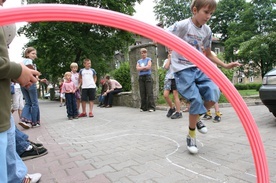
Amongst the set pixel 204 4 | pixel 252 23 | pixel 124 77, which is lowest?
→ pixel 124 77

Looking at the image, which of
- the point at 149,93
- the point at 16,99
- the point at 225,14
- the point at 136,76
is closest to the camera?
the point at 16,99

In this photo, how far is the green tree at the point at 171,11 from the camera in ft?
139

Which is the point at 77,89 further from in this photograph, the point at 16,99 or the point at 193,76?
the point at 193,76

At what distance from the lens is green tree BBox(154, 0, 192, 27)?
42.5 metres

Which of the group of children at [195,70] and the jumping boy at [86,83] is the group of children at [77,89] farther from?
the group of children at [195,70]

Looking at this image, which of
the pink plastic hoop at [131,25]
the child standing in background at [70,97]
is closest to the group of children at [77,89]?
the child standing in background at [70,97]

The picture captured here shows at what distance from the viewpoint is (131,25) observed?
137 centimetres

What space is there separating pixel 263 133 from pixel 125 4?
22676 mm

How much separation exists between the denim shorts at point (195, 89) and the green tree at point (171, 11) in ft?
135

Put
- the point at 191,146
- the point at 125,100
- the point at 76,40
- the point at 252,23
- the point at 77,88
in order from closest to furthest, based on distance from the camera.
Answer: the point at 191,146 → the point at 77,88 → the point at 125,100 → the point at 76,40 → the point at 252,23

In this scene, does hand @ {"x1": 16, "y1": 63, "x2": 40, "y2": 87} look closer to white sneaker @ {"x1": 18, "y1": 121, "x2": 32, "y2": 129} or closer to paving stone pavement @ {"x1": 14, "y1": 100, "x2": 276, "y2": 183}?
paving stone pavement @ {"x1": 14, "y1": 100, "x2": 276, "y2": 183}

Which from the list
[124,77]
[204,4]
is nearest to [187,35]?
[204,4]

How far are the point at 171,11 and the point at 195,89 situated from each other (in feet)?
139

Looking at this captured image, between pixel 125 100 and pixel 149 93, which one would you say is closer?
pixel 149 93
